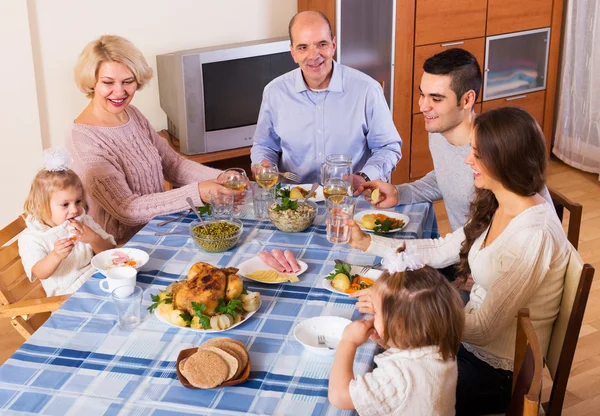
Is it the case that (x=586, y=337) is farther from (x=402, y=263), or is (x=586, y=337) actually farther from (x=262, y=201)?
(x=402, y=263)

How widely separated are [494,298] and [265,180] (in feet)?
3.27

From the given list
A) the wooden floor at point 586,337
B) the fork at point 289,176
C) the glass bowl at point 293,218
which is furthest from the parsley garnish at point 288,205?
the wooden floor at point 586,337

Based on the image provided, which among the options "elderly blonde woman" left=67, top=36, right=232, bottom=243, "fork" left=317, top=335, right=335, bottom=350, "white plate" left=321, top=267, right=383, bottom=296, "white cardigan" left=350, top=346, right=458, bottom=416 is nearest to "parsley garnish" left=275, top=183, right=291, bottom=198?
"elderly blonde woman" left=67, top=36, right=232, bottom=243

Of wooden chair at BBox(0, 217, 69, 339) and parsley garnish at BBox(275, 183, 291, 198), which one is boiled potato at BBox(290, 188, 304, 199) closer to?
parsley garnish at BBox(275, 183, 291, 198)

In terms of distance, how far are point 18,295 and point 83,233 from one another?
34 cm

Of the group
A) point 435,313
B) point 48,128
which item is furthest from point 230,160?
point 435,313

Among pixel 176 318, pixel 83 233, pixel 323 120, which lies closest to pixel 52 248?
pixel 83 233

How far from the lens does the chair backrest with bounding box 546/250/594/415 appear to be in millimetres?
1999

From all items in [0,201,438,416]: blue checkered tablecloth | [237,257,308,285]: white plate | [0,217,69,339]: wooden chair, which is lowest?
[0,217,69,339]: wooden chair

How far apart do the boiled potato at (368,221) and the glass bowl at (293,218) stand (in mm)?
172

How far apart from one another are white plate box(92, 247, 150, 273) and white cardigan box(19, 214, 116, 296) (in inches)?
10.5

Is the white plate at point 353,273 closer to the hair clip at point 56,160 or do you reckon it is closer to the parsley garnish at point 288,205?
the parsley garnish at point 288,205

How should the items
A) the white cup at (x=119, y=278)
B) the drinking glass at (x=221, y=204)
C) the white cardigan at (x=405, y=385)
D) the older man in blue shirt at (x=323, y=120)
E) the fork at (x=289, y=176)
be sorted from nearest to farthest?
1. the white cardigan at (x=405, y=385)
2. the white cup at (x=119, y=278)
3. the drinking glass at (x=221, y=204)
4. the fork at (x=289, y=176)
5. the older man in blue shirt at (x=323, y=120)

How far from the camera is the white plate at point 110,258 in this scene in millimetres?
2324
